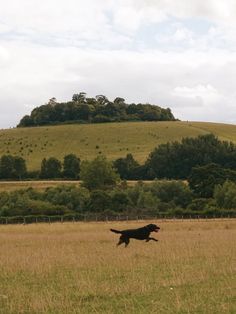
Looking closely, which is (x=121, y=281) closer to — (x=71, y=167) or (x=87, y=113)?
(x=71, y=167)

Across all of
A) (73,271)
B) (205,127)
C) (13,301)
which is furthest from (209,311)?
(205,127)

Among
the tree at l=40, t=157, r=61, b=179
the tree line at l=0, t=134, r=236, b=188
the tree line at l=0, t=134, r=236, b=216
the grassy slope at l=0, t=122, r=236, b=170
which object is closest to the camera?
the tree line at l=0, t=134, r=236, b=216

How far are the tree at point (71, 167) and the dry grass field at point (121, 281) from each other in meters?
106

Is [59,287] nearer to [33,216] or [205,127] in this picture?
[33,216]

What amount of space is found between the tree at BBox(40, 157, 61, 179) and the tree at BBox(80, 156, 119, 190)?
2594 centimetres

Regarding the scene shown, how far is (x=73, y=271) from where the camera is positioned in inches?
646

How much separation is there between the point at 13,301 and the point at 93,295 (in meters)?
1.67

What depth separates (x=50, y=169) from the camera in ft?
429

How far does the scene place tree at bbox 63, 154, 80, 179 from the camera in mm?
128750

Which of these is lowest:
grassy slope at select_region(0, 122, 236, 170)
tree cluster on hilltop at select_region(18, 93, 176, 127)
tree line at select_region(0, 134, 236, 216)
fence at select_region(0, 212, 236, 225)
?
fence at select_region(0, 212, 236, 225)

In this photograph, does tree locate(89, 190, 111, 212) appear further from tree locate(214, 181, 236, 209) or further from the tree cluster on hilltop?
the tree cluster on hilltop

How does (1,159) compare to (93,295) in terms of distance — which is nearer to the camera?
(93,295)

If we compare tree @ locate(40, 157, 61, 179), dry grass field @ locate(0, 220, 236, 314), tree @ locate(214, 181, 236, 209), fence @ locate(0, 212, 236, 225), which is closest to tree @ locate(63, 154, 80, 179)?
tree @ locate(40, 157, 61, 179)

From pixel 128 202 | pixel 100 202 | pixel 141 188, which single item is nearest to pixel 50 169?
pixel 141 188
